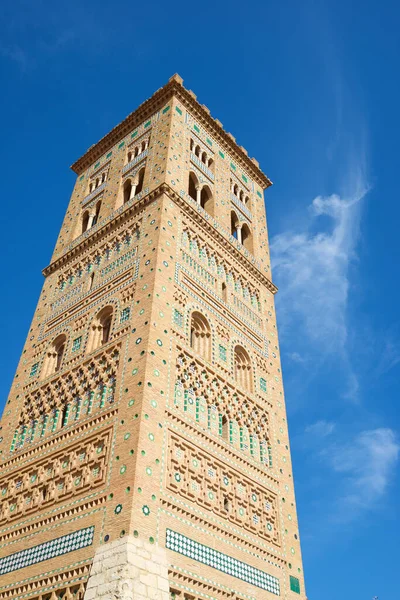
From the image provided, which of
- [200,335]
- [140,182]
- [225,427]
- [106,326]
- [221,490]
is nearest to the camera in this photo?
[221,490]

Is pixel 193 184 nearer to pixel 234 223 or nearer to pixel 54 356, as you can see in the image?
pixel 234 223

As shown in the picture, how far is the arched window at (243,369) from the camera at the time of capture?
563 inches

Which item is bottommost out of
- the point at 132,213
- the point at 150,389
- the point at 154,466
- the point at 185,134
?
the point at 154,466

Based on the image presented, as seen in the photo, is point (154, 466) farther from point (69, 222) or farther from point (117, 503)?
point (69, 222)

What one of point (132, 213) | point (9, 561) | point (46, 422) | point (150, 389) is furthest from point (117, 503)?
point (132, 213)

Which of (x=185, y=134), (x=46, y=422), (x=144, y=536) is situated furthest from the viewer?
(x=185, y=134)

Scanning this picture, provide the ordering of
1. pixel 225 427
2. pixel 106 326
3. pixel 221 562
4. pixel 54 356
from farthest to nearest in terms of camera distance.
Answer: pixel 54 356, pixel 106 326, pixel 225 427, pixel 221 562

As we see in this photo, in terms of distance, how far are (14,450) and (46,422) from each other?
915 mm

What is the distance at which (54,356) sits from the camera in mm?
14539

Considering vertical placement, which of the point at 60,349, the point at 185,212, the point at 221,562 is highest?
the point at 185,212

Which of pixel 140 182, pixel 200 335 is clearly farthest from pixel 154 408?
pixel 140 182

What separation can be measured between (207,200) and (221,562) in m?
10.2

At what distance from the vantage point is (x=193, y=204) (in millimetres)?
15766

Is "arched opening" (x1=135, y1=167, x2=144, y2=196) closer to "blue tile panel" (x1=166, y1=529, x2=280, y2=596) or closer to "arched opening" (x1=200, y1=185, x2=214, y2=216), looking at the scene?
"arched opening" (x1=200, y1=185, x2=214, y2=216)
